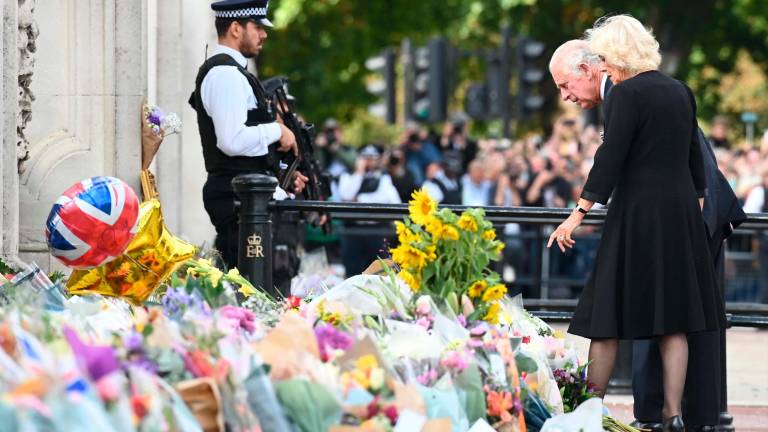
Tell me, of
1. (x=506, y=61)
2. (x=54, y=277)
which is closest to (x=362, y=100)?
(x=506, y=61)

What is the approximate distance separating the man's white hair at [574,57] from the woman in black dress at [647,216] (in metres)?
0.12

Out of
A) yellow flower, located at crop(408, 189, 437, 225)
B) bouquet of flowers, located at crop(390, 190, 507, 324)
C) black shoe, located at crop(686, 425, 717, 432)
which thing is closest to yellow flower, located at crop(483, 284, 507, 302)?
bouquet of flowers, located at crop(390, 190, 507, 324)

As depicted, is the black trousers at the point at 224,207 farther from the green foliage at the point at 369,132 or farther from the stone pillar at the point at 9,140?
the green foliage at the point at 369,132

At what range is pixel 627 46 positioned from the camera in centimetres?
696

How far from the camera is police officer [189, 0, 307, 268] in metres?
8.27

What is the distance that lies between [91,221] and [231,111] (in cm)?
205

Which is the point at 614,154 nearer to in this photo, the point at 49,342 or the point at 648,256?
the point at 648,256

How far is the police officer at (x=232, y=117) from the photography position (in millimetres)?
8273

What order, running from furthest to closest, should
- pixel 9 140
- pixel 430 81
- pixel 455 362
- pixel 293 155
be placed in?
pixel 430 81 → pixel 293 155 → pixel 9 140 → pixel 455 362

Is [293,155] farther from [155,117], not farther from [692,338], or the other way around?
[692,338]

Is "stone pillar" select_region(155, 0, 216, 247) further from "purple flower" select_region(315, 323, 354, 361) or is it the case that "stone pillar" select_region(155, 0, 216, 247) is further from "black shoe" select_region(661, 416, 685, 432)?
"purple flower" select_region(315, 323, 354, 361)

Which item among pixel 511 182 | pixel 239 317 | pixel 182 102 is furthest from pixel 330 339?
pixel 511 182

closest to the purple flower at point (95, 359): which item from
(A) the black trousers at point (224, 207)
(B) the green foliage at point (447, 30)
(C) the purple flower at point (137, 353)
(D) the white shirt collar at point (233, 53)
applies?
(C) the purple flower at point (137, 353)

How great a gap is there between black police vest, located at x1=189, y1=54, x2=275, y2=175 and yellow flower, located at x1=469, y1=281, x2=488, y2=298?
8.84ft
